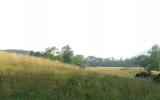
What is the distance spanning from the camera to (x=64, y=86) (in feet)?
64.1

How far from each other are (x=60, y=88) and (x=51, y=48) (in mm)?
65364

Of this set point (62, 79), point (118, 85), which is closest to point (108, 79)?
point (118, 85)

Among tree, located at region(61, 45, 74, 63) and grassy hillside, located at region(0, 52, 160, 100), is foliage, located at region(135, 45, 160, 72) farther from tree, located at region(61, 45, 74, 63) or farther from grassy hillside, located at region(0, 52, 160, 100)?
grassy hillside, located at region(0, 52, 160, 100)

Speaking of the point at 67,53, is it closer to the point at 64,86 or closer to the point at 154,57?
the point at 154,57

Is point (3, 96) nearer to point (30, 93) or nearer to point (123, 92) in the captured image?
point (30, 93)

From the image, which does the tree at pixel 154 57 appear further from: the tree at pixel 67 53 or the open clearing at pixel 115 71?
the tree at pixel 67 53

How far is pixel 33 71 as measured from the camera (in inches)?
858

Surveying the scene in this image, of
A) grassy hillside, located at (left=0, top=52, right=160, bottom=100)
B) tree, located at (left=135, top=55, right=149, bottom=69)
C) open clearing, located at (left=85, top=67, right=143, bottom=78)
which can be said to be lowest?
grassy hillside, located at (left=0, top=52, right=160, bottom=100)

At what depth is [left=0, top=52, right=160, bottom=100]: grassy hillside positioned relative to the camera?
18.2 meters

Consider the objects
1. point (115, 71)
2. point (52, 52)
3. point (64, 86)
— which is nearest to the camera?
point (64, 86)

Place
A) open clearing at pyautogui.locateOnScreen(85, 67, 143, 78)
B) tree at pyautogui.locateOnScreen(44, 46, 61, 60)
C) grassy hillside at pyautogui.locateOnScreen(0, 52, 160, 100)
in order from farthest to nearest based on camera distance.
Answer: tree at pyautogui.locateOnScreen(44, 46, 61, 60)
open clearing at pyautogui.locateOnScreen(85, 67, 143, 78)
grassy hillside at pyautogui.locateOnScreen(0, 52, 160, 100)

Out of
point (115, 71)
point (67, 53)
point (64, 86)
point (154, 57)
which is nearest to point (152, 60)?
point (154, 57)

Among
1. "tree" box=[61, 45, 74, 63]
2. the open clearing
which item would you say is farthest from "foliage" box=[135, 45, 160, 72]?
"tree" box=[61, 45, 74, 63]

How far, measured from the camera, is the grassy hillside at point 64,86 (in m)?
18.2
